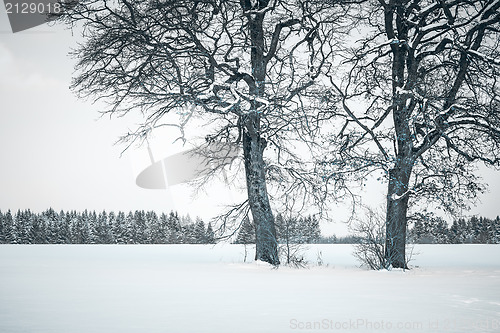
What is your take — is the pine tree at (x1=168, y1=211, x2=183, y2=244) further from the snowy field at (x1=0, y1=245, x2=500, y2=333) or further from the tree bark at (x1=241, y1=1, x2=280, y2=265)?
the snowy field at (x1=0, y1=245, x2=500, y2=333)

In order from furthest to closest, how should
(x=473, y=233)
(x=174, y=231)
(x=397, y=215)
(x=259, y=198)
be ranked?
(x=174, y=231) → (x=473, y=233) → (x=259, y=198) → (x=397, y=215)

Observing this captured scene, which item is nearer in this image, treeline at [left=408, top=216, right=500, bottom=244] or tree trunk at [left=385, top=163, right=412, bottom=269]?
tree trunk at [left=385, top=163, right=412, bottom=269]

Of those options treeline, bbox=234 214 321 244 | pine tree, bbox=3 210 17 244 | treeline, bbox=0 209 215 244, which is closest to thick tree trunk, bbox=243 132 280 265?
treeline, bbox=234 214 321 244

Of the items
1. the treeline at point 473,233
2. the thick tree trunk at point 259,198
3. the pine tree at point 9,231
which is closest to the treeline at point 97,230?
the pine tree at point 9,231

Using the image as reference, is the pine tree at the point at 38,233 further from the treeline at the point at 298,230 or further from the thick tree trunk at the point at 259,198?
the treeline at the point at 298,230

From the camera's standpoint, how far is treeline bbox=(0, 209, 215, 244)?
63812 millimetres

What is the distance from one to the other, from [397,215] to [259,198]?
394 centimetres

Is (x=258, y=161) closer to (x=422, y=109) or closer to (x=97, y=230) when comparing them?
(x=422, y=109)

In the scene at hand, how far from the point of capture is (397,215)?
12109 millimetres

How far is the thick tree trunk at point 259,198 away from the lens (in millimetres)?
12727

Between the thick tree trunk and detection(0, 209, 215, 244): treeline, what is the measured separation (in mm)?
49210

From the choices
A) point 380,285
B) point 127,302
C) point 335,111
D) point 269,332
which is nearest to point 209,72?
point 335,111

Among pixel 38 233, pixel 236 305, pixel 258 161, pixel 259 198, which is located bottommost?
pixel 38 233

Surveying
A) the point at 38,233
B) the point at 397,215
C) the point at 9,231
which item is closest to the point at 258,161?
the point at 397,215
